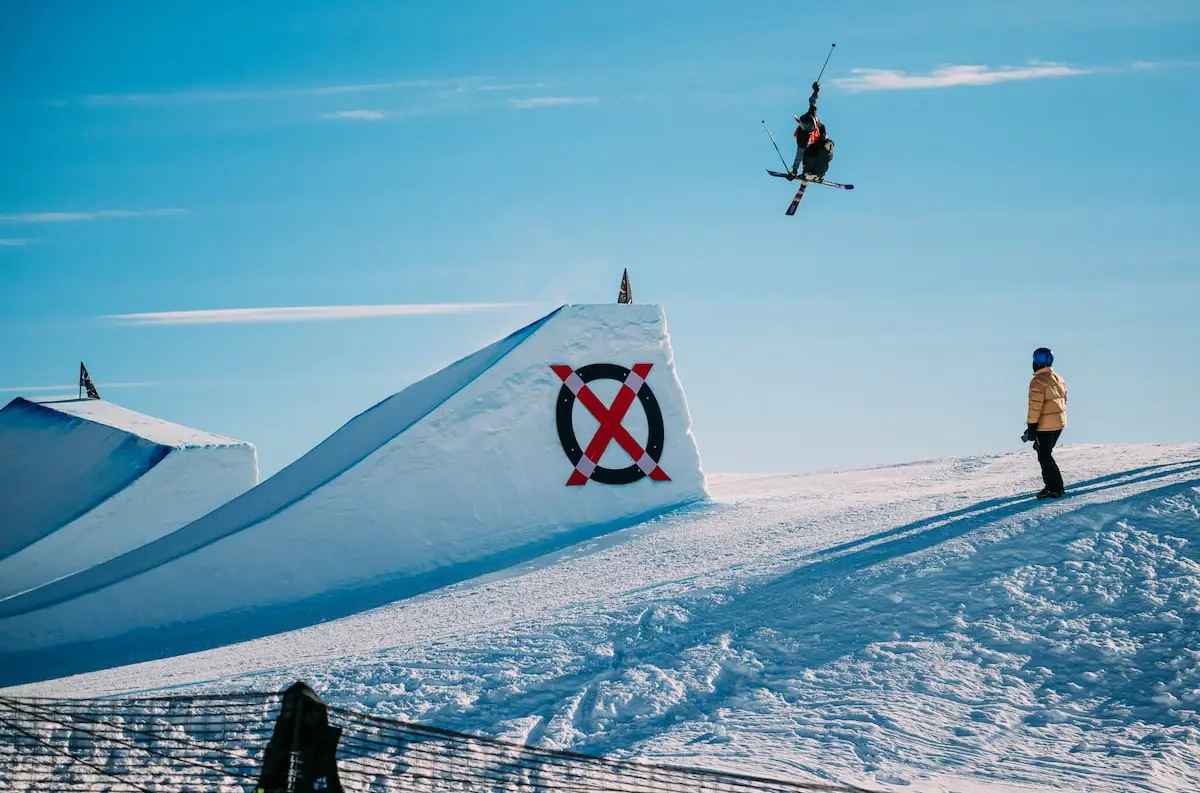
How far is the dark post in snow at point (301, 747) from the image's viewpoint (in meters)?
4.75

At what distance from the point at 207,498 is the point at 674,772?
17351 mm

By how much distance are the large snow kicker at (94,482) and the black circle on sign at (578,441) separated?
9.89 meters

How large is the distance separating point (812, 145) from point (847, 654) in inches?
309

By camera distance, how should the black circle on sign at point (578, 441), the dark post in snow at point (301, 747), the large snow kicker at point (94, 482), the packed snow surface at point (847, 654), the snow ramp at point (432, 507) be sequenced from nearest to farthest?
the dark post in snow at point (301, 747), the packed snow surface at point (847, 654), the snow ramp at point (432, 507), the black circle on sign at point (578, 441), the large snow kicker at point (94, 482)

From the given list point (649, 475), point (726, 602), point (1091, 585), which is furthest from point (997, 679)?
point (649, 475)

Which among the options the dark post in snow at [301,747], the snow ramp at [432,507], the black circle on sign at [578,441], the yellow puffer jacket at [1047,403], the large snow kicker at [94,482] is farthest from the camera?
the large snow kicker at [94,482]

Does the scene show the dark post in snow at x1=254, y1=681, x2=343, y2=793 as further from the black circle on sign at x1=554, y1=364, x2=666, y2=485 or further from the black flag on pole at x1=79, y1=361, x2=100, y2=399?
the black flag on pole at x1=79, y1=361, x2=100, y2=399

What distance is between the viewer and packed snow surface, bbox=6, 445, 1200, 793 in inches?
294

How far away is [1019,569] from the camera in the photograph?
9.95m

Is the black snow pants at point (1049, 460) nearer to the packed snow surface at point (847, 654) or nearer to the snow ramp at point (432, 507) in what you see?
the packed snow surface at point (847, 654)

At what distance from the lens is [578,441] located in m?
15.3

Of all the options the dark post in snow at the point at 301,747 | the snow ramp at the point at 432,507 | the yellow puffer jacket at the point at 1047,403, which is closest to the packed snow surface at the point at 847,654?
the yellow puffer jacket at the point at 1047,403

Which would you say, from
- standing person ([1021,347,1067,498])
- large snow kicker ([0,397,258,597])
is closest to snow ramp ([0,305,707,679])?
large snow kicker ([0,397,258,597])

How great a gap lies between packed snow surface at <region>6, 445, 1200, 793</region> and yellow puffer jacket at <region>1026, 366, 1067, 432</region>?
0.86 metres
